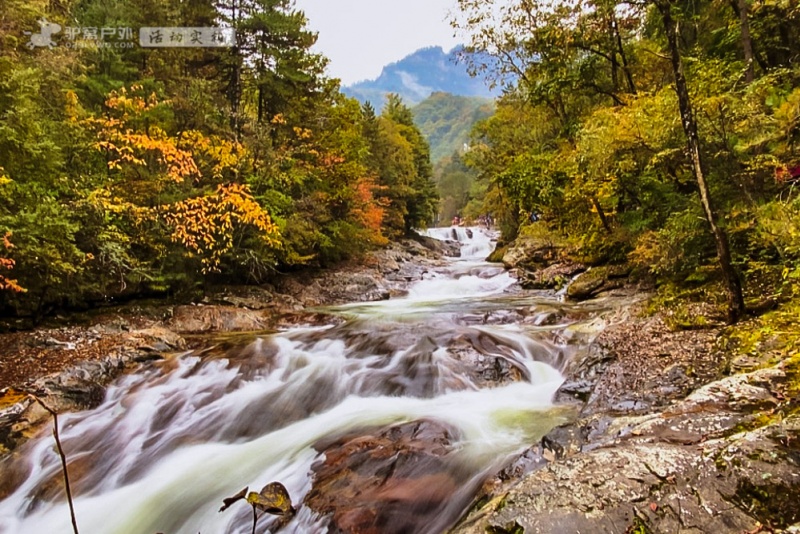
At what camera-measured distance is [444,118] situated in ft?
525

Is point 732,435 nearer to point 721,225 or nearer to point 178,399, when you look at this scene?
point 721,225

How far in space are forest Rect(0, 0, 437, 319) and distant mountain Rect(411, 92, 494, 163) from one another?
364 feet

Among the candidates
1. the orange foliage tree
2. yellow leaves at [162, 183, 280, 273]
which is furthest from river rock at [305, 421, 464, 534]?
the orange foliage tree

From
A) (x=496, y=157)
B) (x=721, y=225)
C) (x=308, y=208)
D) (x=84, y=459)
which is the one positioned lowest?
(x=84, y=459)

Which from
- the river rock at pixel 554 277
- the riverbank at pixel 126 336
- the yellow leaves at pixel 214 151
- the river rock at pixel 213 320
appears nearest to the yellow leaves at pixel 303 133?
the yellow leaves at pixel 214 151

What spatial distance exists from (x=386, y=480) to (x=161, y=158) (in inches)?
380

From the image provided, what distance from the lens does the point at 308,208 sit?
52.7 feet

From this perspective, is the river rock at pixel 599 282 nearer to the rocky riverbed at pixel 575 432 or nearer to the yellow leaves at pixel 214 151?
the rocky riverbed at pixel 575 432

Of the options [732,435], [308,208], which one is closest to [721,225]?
[732,435]

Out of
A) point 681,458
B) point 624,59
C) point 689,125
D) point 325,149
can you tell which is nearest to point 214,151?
point 325,149

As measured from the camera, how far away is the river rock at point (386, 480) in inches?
147

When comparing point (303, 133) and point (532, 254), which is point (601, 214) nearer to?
point (532, 254)

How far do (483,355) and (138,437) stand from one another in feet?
17.9

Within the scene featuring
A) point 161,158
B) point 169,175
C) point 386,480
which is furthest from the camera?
point 161,158
